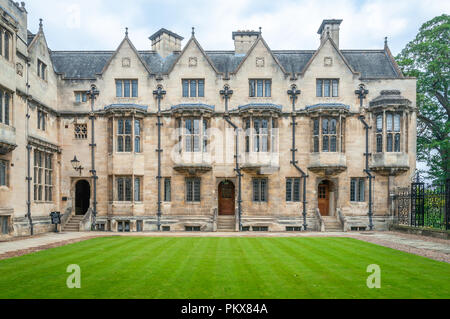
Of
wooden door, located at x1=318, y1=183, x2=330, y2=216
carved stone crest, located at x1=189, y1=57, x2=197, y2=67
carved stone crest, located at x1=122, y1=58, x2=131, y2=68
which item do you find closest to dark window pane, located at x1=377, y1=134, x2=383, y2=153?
wooden door, located at x1=318, y1=183, x2=330, y2=216

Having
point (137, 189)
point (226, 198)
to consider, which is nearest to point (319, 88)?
point (226, 198)

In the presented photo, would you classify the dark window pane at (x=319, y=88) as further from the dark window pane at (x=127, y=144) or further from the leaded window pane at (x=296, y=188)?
the dark window pane at (x=127, y=144)

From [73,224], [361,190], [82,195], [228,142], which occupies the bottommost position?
[73,224]

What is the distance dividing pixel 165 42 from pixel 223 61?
5.98 m

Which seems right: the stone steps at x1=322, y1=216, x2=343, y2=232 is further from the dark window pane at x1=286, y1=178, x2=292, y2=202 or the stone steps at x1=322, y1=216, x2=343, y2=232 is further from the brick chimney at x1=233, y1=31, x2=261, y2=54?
the brick chimney at x1=233, y1=31, x2=261, y2=54

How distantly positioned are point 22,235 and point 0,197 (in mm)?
3160

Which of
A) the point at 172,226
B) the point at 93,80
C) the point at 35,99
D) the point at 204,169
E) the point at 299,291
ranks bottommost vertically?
the point at 172,226

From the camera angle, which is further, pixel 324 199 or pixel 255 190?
pixel 324 199

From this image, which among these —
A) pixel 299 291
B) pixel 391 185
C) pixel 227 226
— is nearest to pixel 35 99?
pixel 227 226

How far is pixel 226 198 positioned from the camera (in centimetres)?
2994

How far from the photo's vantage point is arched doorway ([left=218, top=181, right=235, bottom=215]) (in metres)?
29.9

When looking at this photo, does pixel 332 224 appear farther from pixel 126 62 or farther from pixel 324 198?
pixel 126 62

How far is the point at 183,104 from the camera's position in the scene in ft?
91.5
